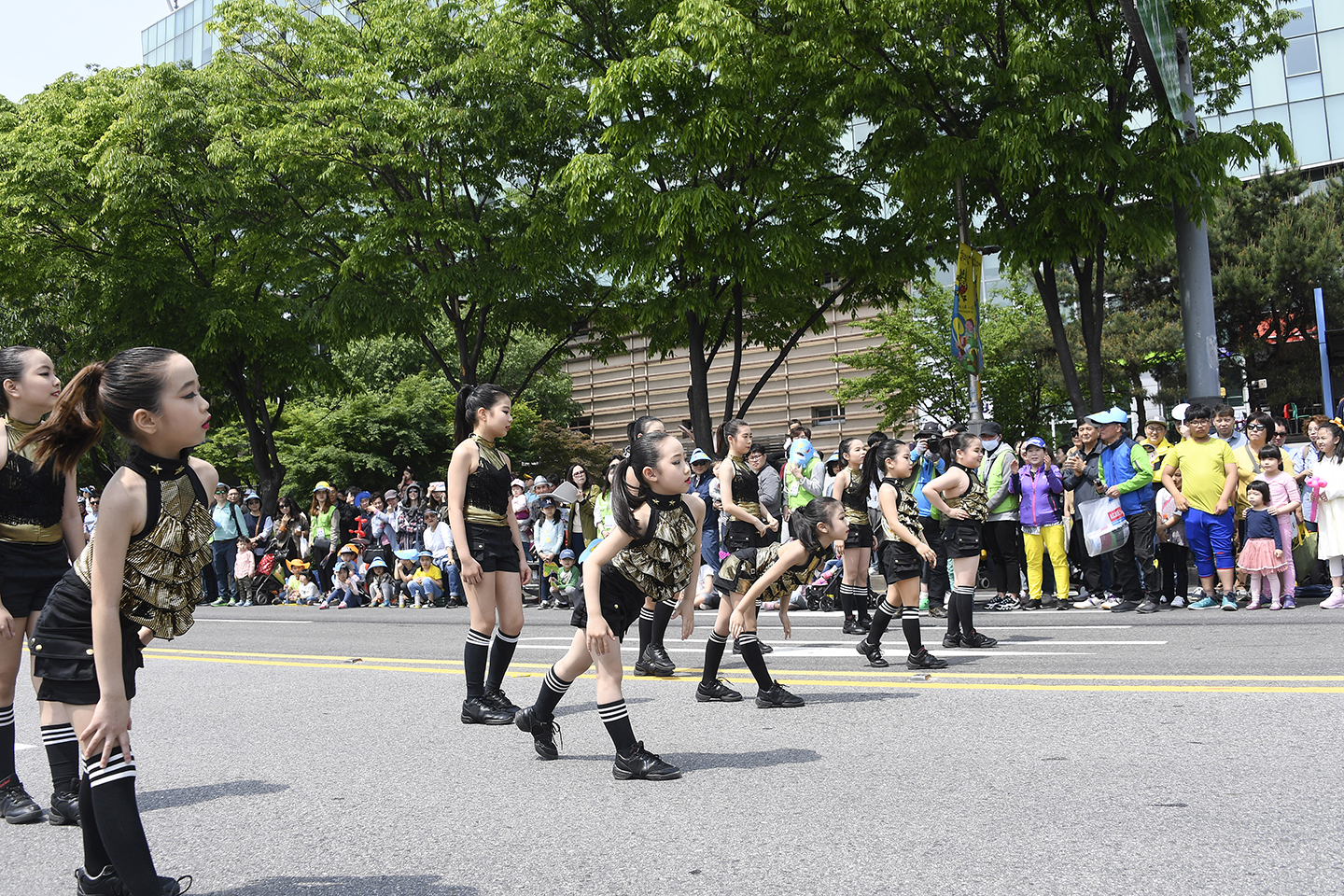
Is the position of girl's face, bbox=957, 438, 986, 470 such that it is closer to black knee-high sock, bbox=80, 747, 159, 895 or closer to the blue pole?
black knee-high sock, bbox=80, 747, 159, 895

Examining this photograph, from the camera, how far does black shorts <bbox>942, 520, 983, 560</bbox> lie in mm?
8703

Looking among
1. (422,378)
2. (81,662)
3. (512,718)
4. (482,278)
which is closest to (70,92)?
(482,278)

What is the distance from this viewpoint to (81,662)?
3770mm

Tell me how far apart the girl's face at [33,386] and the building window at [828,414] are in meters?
41.1

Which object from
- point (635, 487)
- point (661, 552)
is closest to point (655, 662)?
point (661, 552)

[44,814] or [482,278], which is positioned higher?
[482,278]

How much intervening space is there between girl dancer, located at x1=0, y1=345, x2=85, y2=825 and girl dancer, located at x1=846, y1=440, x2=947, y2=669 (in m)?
5.35

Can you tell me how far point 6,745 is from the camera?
5035mm

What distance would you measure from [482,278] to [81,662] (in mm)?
16319

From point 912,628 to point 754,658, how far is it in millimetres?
1773

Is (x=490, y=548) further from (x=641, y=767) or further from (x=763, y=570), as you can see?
(x=641, y=767)

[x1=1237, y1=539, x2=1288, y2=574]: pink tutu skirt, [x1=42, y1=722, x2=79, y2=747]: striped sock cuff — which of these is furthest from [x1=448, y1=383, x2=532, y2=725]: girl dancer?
[x1=1237, y1=539, x2=1288, y2=574]: pink tutu skirt

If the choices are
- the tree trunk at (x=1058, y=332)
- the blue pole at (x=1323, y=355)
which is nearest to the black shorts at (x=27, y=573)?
the tree trunk at (x=1058, y=332)

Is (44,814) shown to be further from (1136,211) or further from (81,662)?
(1136,211)
